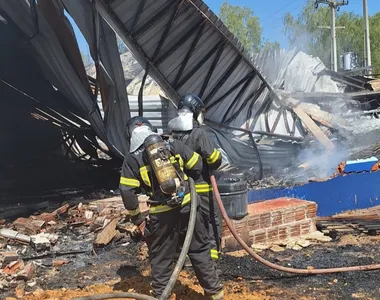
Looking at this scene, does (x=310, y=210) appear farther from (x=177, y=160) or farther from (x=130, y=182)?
(x=130, y=182)

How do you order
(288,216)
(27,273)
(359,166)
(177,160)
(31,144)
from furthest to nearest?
(31,144)
(359,166)
(288,216)
(27,273)
(177,160)

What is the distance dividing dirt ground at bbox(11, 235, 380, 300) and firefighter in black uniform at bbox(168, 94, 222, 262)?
0.44 metres

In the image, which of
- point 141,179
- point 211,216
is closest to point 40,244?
point 211,216

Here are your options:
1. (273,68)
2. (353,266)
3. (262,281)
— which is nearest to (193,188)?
(262,281)

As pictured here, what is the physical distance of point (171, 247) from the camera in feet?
11.9

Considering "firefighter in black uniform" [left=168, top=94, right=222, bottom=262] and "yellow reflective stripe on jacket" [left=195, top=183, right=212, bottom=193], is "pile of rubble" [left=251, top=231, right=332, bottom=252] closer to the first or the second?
"firefighter in black uniform" [left=168, top=94, right=222, bottom=262]

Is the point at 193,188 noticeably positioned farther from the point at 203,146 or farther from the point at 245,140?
the point at 245,140

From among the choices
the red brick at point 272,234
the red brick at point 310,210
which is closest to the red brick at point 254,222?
the red brick at point 272,234

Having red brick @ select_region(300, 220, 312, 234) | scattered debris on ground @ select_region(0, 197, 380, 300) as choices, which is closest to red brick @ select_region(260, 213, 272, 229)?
scattered debris on ground @ select_region(0, 197, 380, 300)

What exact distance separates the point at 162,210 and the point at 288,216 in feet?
8.23

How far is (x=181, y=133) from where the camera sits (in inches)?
175

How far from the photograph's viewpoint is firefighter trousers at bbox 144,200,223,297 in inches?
141

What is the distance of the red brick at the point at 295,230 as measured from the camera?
5.55 m

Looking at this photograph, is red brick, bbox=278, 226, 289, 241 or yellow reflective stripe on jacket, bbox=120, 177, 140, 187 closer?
yellow reflective stripe on jacket, bbox=120, 177, 140, 187
